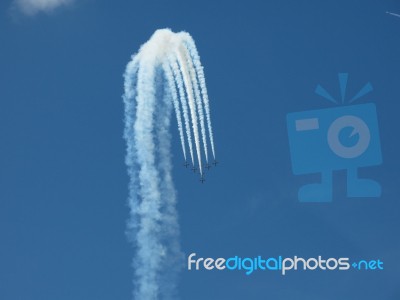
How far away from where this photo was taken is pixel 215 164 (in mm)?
76250

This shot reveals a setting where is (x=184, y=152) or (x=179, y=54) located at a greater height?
(x=179, y=54)

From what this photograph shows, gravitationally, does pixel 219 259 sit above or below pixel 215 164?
A: below

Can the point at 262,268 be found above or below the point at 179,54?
below

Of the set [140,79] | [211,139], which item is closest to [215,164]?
[211,139]

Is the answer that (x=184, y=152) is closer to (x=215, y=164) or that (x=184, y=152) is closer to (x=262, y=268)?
(x=215, y=164)

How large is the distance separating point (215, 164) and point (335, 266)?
8910mm

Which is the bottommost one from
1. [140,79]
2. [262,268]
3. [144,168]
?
[262,268]

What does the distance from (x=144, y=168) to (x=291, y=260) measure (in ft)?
32.2

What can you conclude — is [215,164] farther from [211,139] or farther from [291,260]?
[291,260]

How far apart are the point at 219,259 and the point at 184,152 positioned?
6.51 metres

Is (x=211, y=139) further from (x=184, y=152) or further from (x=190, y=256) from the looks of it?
(x=190, y=256)

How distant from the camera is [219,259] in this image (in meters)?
73.8

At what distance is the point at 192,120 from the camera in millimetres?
75188

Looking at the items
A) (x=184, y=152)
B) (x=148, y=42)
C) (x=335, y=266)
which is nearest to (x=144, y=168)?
(x=184, y=152)
